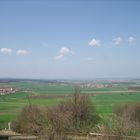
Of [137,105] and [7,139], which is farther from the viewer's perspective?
[137,105]

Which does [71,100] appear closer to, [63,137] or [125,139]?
[63,137]

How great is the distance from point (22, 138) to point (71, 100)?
31.0 feet

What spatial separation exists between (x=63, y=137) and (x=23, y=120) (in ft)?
68.5

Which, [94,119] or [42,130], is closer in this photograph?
[42,130]

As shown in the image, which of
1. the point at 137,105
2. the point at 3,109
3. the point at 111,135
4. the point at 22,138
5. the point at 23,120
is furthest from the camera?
the point at 3,109

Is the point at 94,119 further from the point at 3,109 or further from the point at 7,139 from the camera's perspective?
the point at 3,109

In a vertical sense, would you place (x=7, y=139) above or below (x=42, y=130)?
below

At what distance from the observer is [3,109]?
59.2 meters

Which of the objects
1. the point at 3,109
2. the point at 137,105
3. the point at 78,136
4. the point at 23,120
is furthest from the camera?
the point at 3,109

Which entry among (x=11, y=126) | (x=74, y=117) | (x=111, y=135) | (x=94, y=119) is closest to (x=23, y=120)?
(x=11, y=126)

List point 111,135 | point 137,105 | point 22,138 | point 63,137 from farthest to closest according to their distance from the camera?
point 137,105, point 22,138, point 63,137, point 111,135

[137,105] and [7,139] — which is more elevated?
[137,105]

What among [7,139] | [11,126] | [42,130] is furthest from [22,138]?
[42,130]

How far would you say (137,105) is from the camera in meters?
42.0
